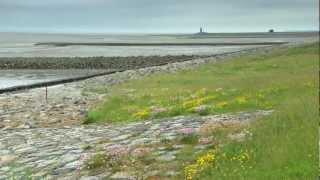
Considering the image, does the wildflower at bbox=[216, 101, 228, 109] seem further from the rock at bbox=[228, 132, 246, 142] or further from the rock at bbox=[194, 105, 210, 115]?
the rock at bbox=[228, 132, 246, 142]

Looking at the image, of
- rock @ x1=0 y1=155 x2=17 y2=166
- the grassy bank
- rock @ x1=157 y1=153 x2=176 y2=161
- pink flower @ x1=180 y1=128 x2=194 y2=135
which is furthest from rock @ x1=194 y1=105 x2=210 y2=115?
rock @ x1=0 y1=155 x2=17 y2=166

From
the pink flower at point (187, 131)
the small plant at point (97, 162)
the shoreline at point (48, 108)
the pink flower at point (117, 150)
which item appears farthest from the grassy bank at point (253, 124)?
the small plant at point (97, 162)

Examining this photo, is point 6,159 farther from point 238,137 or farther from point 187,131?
point 238,137

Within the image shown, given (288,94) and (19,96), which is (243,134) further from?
(19,96)

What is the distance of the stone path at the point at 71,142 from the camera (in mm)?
15406

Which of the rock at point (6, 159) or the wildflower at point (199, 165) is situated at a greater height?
the wildflower at point (199, 165)

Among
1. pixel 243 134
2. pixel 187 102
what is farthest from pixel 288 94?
pixel 243 134

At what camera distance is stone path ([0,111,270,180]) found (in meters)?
15.4

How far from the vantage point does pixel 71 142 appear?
1870 centimetres

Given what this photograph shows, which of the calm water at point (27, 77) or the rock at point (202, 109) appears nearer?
the rock at point (202, 109)

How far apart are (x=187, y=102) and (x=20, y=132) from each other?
762 centimetres

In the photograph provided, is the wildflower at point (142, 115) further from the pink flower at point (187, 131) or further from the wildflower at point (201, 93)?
the pink flower at point (187, 131)

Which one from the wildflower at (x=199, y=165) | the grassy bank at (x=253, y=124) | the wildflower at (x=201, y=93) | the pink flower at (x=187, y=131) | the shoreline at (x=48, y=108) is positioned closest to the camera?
the grassy bank at (x=253, y=124)

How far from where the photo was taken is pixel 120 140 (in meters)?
17.8
